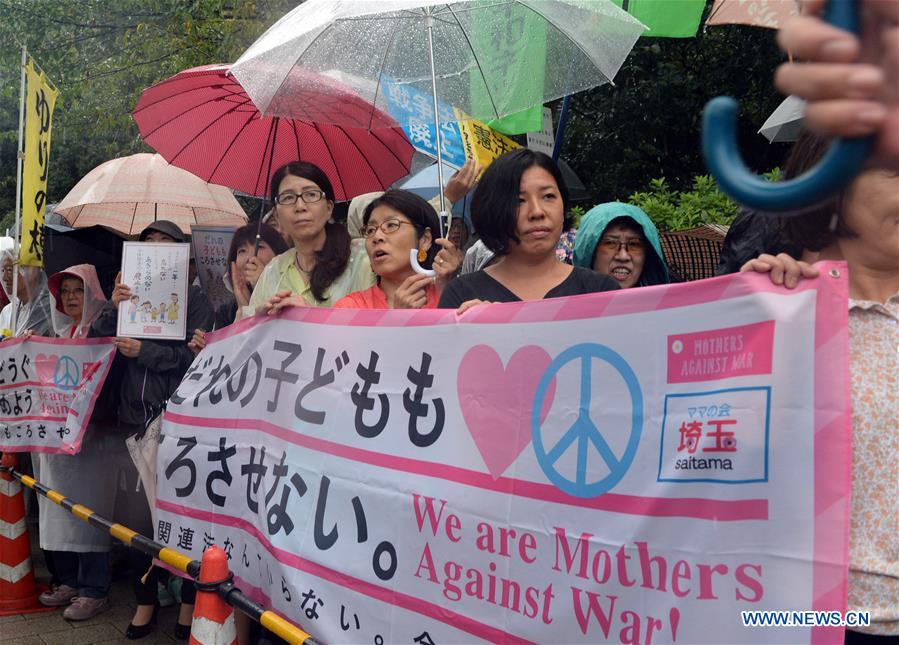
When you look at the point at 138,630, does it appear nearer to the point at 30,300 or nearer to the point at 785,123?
the point at 30,300

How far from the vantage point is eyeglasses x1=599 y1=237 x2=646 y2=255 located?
3.79 m

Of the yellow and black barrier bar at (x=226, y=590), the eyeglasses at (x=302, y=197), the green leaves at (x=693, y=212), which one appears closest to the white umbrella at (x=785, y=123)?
the green leaves at (x=693, y=212)

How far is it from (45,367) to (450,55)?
128 inches

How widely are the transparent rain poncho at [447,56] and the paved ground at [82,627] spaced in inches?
117

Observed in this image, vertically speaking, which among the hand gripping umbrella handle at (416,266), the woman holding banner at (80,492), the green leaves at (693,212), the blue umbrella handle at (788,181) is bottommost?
the woman holding banner at (80,492)

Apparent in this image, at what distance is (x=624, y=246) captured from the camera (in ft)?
12.4

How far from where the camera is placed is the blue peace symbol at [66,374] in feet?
17.6

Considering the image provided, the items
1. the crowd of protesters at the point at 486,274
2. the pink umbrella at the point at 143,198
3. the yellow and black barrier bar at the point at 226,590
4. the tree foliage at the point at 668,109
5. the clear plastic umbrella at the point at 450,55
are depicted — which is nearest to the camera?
the crowd of protesters at the point at 486,274

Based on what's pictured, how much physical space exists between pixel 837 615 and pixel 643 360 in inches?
27.5

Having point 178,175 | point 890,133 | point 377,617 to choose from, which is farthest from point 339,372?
point 178,175

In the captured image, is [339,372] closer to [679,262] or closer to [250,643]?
[250,643]

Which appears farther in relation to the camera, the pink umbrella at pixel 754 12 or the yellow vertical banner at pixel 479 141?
the yellow vertical banner at pixel 479 141

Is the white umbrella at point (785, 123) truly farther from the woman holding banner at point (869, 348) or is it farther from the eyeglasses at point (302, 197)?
the woman holding banner at point (869, 348)

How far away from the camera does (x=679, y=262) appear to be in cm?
526
